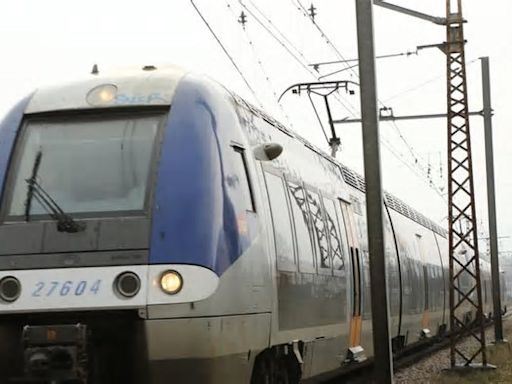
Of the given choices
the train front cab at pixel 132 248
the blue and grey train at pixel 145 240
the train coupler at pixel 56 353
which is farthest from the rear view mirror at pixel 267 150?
the train coupler at pixel 56 353

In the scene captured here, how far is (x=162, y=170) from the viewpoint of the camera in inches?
247

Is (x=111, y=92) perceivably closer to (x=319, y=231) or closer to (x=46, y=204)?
(x=46, y=204)

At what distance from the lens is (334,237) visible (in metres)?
10.2

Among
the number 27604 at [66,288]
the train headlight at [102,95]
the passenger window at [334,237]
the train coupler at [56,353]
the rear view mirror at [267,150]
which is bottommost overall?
the train coupler at [56,353]

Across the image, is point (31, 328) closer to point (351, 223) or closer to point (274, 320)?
point (274, 320)

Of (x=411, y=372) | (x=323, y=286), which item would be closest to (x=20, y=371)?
(x=323, y=286)

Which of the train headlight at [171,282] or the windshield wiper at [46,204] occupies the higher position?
the windshield wiper at [46,204]

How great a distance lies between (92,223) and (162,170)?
2.11 feet

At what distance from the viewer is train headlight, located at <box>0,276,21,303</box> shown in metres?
6.00

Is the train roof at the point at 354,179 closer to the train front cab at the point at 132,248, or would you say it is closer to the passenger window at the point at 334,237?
the passenger window at the point at 334,237

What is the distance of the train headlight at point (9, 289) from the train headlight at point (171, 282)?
1.05 metres

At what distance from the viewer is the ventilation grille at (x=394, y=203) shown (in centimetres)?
1290

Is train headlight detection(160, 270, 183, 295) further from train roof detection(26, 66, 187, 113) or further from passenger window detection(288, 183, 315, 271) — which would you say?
passenger window detection(288, 183, 315, 271)

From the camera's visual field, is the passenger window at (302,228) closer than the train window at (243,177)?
No
